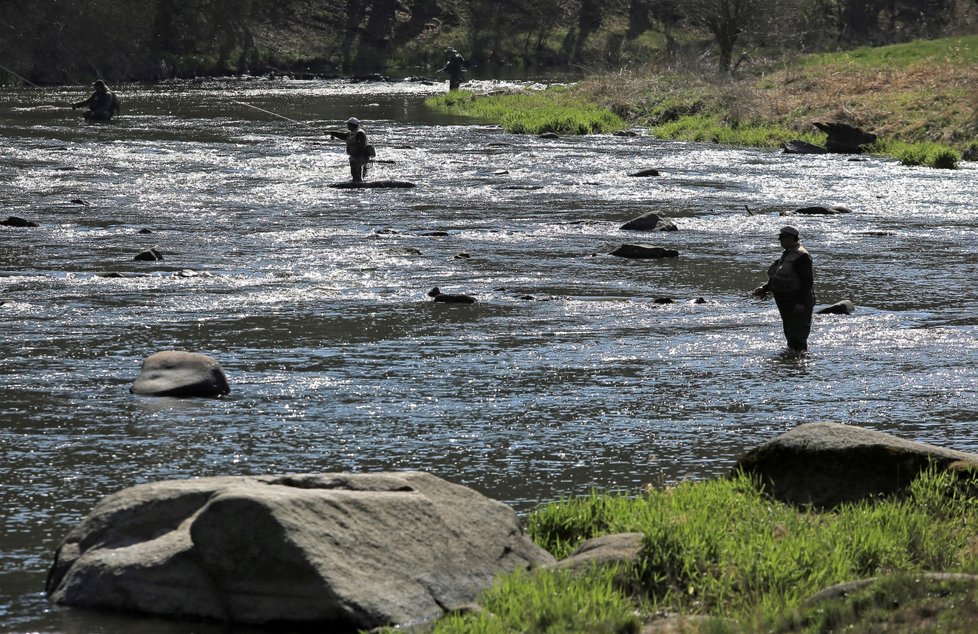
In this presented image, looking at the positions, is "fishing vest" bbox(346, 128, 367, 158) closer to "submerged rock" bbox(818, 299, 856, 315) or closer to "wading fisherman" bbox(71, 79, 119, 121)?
"submerged rock" bbox(818, 299, 856, 315)

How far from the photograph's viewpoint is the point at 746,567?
26.7 feet

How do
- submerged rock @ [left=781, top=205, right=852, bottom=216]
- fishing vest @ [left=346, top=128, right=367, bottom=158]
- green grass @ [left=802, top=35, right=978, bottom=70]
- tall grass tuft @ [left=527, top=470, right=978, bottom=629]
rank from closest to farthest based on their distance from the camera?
tall grass tuft @ [left=527, top=470, right=978, bottom=629] < submerged rock @ [left=781, top=205, right=852, bottom=216] < fishing vest @ [left=346, top=128, right=367, bottom=158] < green grass @ [left=802, top=35, right=978, bottom=70]

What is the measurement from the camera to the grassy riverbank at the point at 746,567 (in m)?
7.04

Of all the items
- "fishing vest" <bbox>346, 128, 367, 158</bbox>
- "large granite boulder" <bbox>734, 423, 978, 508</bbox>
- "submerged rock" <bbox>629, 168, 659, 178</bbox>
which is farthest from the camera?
"submerged rock" <bbox>629, 168, 659, 178</bbox>

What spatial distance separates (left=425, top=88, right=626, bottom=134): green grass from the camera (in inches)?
2042

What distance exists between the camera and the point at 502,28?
11700 cm

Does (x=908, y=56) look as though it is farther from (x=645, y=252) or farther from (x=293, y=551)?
(x=293, y=551)

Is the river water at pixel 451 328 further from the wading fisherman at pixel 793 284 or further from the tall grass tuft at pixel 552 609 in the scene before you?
the tall grass tuft at pixel 552 609

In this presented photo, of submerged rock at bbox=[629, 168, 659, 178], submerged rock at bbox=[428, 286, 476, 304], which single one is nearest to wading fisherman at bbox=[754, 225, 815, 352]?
submerged rock at bbox=[428, 286, 476, 304]

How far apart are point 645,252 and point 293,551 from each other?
16.7 metres

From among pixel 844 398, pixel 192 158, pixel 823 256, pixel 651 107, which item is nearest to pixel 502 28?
pixel 651 107

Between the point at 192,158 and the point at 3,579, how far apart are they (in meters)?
31.8

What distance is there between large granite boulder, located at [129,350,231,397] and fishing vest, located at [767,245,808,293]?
5717 millimetres

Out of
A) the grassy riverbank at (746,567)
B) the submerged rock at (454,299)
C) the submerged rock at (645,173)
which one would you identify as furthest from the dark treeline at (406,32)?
the grassy riverbank at (746,567)
